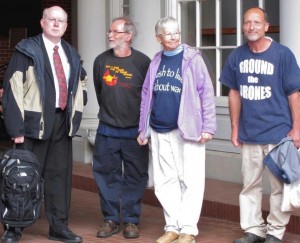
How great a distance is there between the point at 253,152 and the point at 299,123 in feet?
1.52

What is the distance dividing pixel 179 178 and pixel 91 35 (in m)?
5.30

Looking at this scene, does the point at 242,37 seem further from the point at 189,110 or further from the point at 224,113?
the point at 189,110

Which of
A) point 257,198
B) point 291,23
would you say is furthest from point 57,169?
point 291,23

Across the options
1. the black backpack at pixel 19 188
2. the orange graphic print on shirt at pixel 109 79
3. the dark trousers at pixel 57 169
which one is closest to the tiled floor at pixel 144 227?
the dark trousers at pixel 57 169

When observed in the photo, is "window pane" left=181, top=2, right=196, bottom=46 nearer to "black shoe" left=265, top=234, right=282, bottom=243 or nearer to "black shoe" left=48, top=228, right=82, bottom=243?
"black shoe" left=48, top=228, right=82, bottom=243

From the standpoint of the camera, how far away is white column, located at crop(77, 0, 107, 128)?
1308 cm

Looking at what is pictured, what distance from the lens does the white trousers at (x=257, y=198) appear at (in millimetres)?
7852

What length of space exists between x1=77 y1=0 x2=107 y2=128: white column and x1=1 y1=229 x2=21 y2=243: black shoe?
4911 mm

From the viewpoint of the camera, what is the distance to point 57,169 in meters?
8.39

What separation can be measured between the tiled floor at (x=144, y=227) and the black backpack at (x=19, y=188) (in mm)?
503

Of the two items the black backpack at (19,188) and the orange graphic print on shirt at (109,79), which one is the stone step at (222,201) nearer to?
the orange graphic print on shirt at (109,79)

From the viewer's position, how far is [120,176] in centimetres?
869

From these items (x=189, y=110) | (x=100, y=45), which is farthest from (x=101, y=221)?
(x=100, y=45)

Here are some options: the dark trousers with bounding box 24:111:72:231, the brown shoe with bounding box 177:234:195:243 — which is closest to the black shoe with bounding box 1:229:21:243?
the dark trousers with bounding box 24:111:72:231
